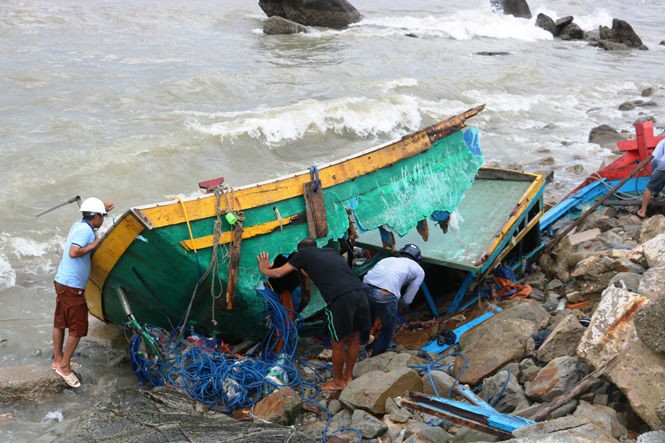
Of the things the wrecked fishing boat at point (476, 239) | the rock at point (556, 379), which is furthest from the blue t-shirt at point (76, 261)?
the rock at point (556, 379)

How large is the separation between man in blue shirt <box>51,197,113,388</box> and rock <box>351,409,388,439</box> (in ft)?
8.75

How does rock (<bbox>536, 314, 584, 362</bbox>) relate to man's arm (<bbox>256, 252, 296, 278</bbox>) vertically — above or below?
below

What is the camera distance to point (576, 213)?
1059cm

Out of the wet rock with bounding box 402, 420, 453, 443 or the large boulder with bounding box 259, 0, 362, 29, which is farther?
the large boulder with bounding box 259, 0, 362, 29

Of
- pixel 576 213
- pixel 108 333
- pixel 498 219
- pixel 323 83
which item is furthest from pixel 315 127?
pixel 108 333

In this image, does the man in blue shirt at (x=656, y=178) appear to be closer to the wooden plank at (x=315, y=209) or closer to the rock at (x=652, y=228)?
the rock at (x=652, y=228)

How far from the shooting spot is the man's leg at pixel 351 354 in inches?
238

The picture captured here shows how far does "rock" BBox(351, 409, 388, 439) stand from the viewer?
504cm

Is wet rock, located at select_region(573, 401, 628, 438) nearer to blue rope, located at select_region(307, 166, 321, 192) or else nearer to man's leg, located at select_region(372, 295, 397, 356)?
man's leg, located at select_region(372, 295, 397, 356)

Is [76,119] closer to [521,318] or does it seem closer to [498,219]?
[498,219]

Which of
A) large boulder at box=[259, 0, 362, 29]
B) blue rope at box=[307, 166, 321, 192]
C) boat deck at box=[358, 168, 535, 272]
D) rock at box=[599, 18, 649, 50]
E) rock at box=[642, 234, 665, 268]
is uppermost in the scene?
large boulder at box=[259, 0, 362, 29]

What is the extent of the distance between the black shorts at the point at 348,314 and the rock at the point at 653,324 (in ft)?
7.25

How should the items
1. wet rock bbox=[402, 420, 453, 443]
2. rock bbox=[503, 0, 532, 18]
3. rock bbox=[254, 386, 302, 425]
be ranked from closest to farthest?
wet rock bbox=[402, 420, 453, 443] < rock bbox=[254, 386, 302, 425] < rock bbox=[503, 0, 532, 18]

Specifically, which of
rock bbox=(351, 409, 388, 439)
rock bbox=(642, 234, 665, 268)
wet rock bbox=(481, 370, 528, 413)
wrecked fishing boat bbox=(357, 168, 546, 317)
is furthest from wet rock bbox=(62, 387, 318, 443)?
rock bbox=(642, 234, 665, 268)
